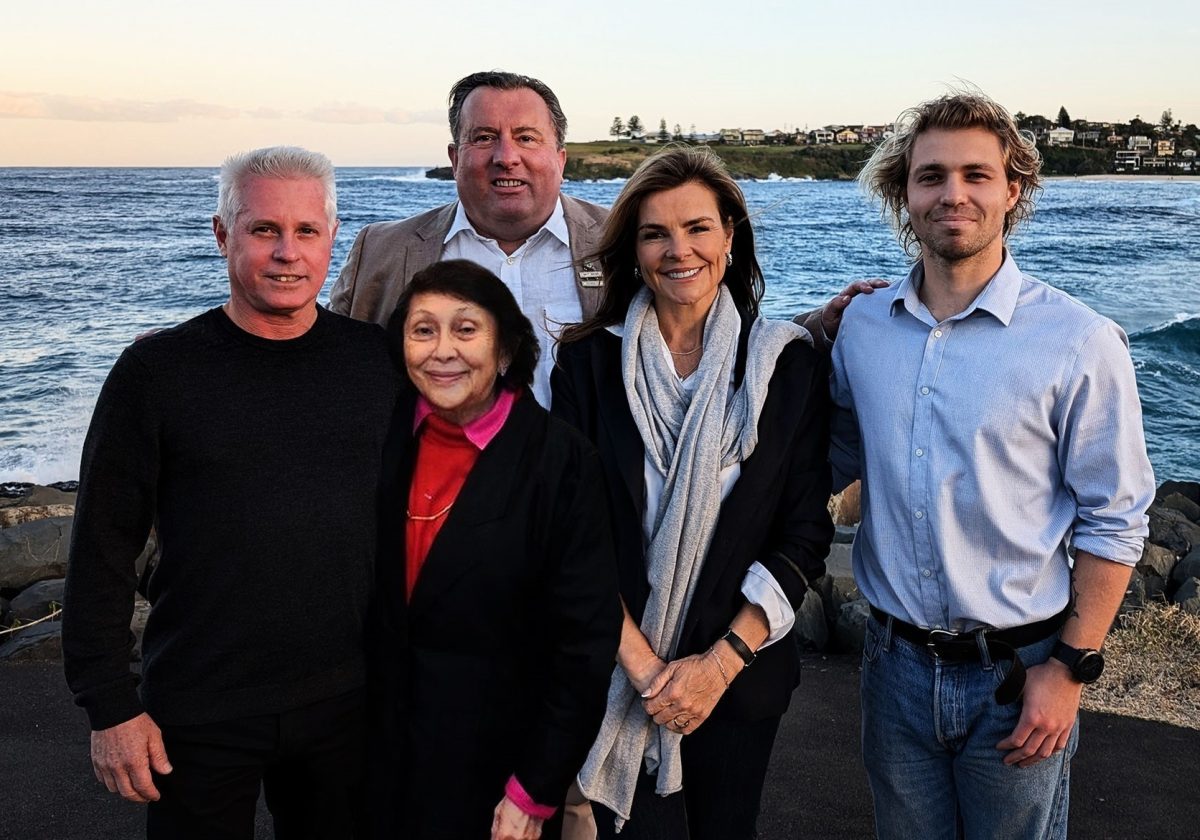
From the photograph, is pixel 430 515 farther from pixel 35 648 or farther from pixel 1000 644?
pixel 35 648

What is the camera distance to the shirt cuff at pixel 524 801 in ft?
7.30

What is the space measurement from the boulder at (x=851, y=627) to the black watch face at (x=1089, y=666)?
10.1ft

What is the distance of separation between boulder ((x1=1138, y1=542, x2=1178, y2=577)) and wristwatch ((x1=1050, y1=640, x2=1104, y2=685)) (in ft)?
17.4

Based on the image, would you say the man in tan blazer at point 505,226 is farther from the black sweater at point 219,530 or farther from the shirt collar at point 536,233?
the black sweater at point 219,530


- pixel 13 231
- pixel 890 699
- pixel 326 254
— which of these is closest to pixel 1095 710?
pixel 890 699

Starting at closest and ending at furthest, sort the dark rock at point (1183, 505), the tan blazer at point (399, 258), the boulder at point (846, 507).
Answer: the tan blazer at point (399, 258)
the boulder at point (846, 507)
the dark rock at point (1183, 505)

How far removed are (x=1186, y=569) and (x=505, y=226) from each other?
6.10 meters

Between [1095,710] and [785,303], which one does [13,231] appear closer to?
[785,303]

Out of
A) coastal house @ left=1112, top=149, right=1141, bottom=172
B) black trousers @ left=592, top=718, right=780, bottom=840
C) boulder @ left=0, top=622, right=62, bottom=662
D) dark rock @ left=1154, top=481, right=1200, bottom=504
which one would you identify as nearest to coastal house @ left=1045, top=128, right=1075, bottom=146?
coastal house @ left=1112, top=149, right=1141, bottom=172

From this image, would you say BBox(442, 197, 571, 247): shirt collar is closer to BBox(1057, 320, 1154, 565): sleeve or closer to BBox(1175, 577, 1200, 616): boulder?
BBox(1057, 320, 1154, 565): sleeve

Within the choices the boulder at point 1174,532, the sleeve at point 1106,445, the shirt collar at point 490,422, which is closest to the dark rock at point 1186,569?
the boulder at point 1174,532

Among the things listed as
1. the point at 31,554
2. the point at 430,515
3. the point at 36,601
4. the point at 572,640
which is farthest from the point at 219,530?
the point at 31,554

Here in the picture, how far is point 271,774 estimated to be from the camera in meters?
2.54

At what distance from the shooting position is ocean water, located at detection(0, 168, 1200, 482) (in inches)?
592
